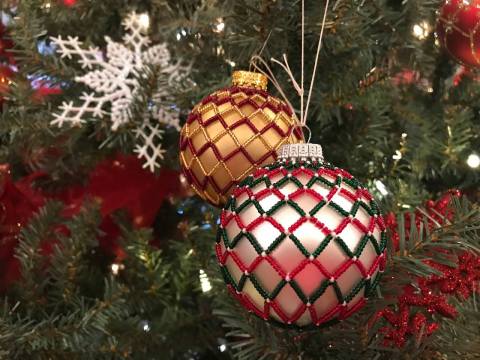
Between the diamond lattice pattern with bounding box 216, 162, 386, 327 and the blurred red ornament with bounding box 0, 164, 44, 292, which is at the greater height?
the diamond lattice pattern with bounding box 216, 162, 386, 327

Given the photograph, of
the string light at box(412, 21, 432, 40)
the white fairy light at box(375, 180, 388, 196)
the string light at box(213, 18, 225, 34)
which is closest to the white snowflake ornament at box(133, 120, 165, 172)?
the string light at box(213, 18, 225, 34)

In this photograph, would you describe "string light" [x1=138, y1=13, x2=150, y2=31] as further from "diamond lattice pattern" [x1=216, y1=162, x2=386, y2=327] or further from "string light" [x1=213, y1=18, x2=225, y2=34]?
"diamond lattice pattern" [x1=216, y1=162, x2=386, y2=327]

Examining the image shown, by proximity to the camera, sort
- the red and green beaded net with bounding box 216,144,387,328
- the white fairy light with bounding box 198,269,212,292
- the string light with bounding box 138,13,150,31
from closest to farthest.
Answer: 1. the red and green beaded net with bounding box 216,144,387,328
2. the white fairy light with bounding box 198,269,212,292
3. the string light with bounding box 138,13,150,31

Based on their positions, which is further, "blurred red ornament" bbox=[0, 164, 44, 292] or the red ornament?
"blurred red ornament" bbox=[0, 164, 44, 292]

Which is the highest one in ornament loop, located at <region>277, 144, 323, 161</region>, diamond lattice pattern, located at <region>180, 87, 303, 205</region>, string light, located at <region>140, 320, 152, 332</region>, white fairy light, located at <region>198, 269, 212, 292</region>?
ornament loop, located at <region>277, 144, 323, 161</region>

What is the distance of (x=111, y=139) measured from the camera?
30.7 inches

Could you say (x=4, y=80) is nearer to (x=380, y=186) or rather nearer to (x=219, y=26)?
(x=219, y=26)

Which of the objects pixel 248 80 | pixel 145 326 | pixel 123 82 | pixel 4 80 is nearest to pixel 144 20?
pixel 123 82

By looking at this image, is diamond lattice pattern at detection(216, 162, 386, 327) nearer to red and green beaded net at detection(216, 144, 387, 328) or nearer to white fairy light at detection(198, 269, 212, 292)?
red and green beaded net at detection(216, 144, 387, 328)

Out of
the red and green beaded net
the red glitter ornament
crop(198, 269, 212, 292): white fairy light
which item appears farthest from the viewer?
crop(198, 269, 212, 292): white fairy light

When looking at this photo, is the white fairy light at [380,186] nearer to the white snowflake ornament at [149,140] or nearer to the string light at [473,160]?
the string light at [473,160]

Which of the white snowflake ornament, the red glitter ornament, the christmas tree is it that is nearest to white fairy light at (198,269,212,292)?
the christmas tree

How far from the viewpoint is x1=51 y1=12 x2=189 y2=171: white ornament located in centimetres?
76

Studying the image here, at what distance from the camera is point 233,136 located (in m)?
0.50
